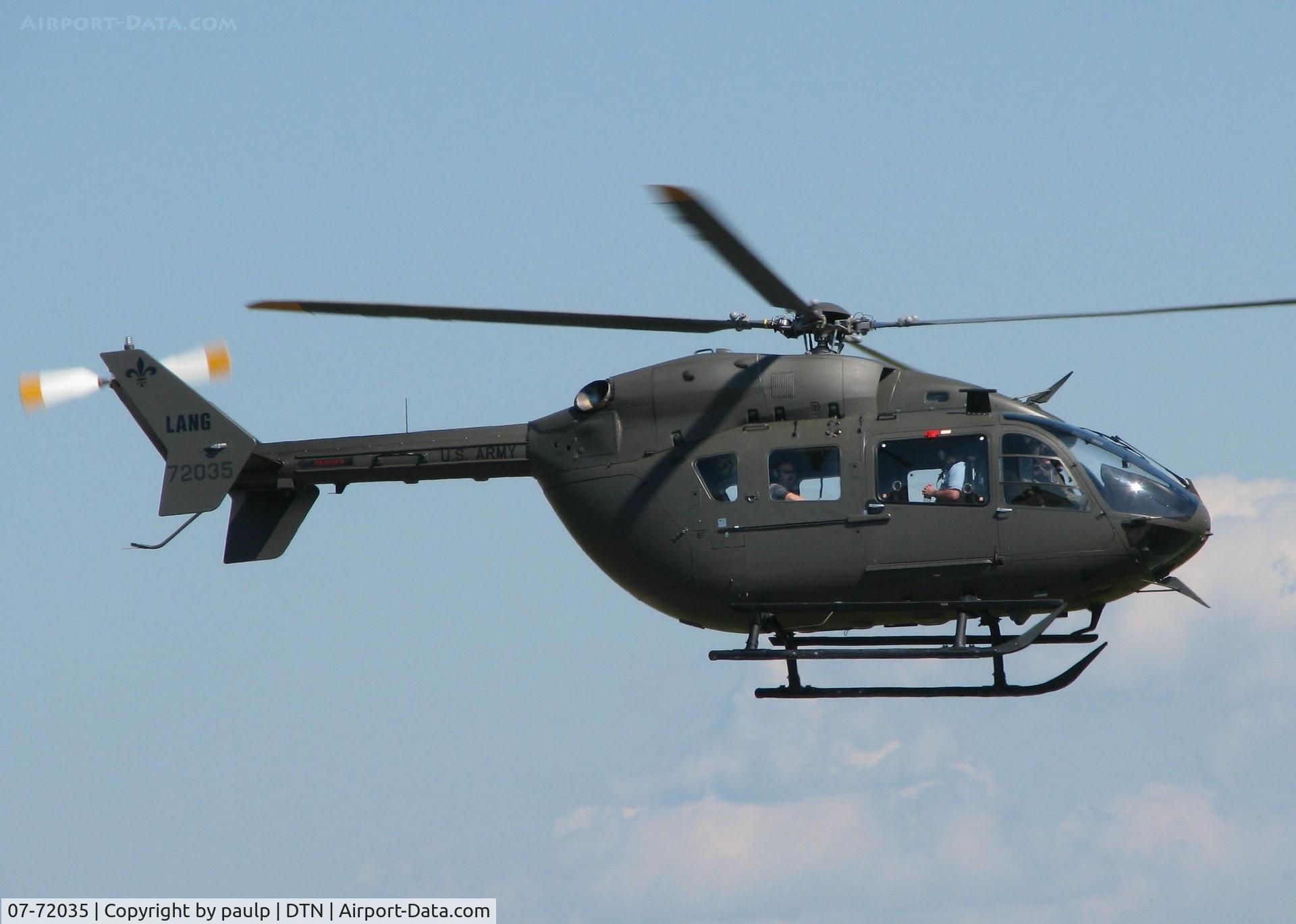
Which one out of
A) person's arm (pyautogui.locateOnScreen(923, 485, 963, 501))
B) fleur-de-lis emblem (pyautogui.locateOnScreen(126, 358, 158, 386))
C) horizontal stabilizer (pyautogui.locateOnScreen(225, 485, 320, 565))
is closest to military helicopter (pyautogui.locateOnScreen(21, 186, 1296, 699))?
person's arm (pyautogui.locateOnScreen(923, 485, 963, 501))

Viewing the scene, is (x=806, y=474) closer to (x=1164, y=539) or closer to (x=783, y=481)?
(x=783, y=481)

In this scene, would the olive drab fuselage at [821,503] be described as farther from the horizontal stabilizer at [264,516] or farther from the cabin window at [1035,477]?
Answer: the horizontal stabilizer at [264,516]

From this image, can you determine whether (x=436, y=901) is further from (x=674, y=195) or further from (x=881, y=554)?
(x=674, y=195)

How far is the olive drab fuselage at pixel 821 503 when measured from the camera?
1953 centimetres

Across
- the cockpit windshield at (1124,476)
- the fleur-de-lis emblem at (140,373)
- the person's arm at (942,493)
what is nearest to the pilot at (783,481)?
the person's arm at (942,493)

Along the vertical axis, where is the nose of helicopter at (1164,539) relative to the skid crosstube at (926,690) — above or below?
above

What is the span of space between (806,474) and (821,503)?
1.38ft

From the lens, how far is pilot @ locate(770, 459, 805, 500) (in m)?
20.4

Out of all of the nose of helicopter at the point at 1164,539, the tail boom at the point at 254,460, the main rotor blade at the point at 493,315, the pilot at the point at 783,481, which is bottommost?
the nose of helicopter at the point at 1164,539

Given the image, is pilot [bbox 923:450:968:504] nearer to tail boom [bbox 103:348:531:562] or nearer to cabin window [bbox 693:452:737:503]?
cabin window [bbox 693:452:737:503]

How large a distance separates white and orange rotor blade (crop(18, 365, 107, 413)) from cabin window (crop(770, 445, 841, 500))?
10.2 metres

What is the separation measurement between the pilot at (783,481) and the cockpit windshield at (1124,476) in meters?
2.57

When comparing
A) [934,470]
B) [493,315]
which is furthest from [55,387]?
[934,470]

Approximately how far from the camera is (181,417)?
24.3 metres
